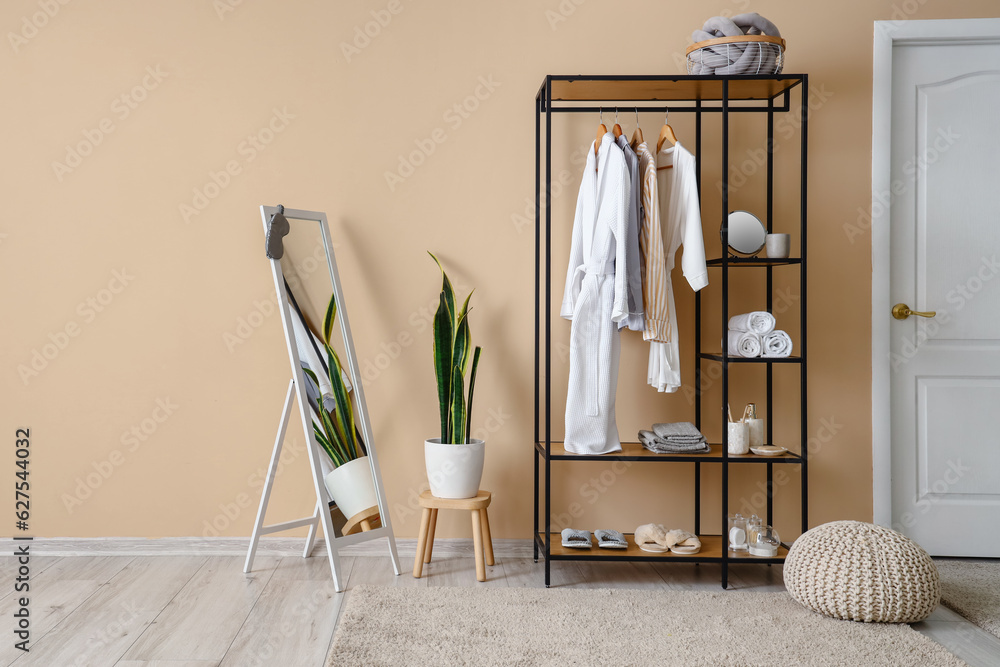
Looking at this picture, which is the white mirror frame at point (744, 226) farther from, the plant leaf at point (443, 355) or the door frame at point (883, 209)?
the plant leaf at point (443, 355)

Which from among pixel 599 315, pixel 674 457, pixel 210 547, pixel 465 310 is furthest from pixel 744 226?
pixel 210 547

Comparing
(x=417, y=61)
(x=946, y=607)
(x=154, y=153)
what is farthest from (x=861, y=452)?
(x=154, y=153)

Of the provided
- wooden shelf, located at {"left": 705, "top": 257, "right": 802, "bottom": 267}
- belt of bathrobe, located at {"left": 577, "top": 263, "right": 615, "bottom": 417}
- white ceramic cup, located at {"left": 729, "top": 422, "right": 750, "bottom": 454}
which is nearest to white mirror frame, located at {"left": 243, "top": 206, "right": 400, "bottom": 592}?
belt of bathrobe, located at {"left": 577, "top": 263, "right": 615, "bottom": 417}

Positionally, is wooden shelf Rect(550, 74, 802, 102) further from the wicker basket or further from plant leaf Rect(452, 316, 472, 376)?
plant leaf Rect(452, 316, 472, 376)

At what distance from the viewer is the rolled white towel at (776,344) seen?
2.58m

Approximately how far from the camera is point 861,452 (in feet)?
9.64

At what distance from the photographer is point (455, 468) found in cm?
261

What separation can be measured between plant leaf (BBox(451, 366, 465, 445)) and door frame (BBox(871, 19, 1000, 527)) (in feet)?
5.31

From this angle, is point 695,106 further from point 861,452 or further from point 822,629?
point 822,629

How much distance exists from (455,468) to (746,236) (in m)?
1.33

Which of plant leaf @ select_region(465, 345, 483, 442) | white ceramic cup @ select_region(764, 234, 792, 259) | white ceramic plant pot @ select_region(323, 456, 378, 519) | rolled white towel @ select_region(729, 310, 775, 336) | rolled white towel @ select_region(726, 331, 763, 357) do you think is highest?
white ceramic cup @ select_region(764, 234, 792, 259)

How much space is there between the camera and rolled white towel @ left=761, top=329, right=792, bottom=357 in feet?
8.46

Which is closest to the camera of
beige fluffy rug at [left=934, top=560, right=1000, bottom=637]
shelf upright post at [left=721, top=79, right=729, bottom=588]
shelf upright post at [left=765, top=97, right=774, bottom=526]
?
beige fluffy rug at [left=934, top=560, right=1000, bottom=637]

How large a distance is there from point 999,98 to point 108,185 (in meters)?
3.49
